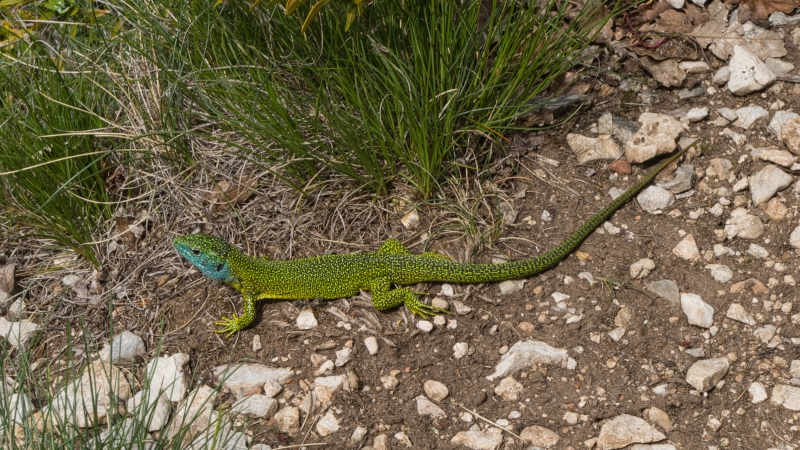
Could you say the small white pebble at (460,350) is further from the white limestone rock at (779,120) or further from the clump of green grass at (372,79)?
the white limestone rock at (779,120)

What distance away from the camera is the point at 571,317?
3816 mm

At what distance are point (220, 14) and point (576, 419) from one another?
3057 millimetres

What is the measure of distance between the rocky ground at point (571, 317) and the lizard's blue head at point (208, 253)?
0.87ft

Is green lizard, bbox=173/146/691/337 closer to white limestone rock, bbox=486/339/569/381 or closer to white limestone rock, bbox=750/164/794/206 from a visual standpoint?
white limestone rock, bbox=486/339/569/381

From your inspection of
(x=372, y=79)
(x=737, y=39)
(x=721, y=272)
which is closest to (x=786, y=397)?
(x=721, y=272)

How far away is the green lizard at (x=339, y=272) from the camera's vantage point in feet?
12.8

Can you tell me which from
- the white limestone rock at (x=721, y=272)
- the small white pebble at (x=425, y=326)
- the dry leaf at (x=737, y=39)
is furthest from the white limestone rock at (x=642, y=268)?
the dry leaf at (x=737, y=39)

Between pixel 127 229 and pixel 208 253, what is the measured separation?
0.81 m

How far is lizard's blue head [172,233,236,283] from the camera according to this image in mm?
3932

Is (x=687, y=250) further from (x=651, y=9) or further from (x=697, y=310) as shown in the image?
(x=651, y=9)

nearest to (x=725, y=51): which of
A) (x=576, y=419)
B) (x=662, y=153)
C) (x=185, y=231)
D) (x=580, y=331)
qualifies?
(x=662, y=153)

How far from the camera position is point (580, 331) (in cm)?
376

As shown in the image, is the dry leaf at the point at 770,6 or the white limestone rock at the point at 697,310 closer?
the white limestone rock at the point at 697,310

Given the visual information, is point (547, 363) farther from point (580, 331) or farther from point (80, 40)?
point (80, 40)
